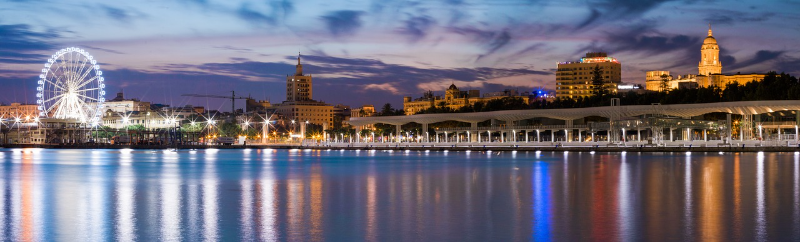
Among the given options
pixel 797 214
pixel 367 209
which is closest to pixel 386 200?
pixel 367 209

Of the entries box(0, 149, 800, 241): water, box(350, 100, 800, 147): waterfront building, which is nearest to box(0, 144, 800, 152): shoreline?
box(350, 100, 800, 147): waterfront building

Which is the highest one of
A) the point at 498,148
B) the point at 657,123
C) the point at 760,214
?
the point at 657,123

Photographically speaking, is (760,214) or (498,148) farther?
(498,148)

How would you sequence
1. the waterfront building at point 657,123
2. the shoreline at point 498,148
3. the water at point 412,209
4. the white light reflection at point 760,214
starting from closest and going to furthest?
the white light reflection at point 760,214, the water at point 412,209, the shoreline at point 498,148, the waterfront building at point 657,123

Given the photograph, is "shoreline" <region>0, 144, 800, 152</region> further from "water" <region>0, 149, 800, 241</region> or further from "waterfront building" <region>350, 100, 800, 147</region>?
"water" <region>0, 149, 800, 241</region>

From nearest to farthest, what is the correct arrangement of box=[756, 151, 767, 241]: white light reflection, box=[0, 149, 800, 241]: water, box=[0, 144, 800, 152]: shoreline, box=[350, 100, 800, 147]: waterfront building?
box=[756, 151, 767, 241]: white light reflection, box=[0, 149, 800, 241]: water, box=[0, 144, 800, 152]: shoreline, box=[350, 100, 800, 147]: waterfront building

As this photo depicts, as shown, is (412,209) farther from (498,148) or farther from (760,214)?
(498,148)

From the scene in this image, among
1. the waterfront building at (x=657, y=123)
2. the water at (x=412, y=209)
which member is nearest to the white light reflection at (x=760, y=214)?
the water at (x=412, y=209)

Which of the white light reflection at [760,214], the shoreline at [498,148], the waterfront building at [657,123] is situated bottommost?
the white light reflection at [760,214]

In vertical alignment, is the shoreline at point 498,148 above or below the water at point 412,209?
above

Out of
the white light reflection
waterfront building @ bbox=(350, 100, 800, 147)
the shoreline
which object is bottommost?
the white light reflection

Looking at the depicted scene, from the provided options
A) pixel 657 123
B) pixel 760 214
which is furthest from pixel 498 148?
pixel 760 214

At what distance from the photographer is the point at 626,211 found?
22703mm

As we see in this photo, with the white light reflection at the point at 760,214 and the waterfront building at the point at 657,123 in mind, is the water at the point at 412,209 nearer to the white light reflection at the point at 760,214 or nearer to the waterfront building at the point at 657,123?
the white light reflection at the point at 760,214
